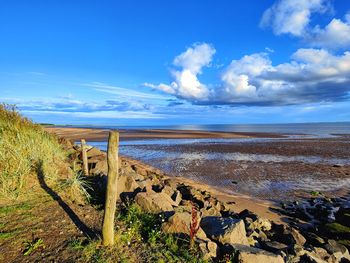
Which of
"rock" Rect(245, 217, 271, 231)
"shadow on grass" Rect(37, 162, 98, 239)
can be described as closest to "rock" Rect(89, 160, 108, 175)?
"shadow on grass" Rect(37, 162, 98, 239)

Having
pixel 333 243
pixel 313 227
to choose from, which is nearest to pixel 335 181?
pixel 313 227

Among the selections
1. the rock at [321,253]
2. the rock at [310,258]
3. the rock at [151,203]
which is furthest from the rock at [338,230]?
the rock at [151,203]

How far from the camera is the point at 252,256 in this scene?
721 cm

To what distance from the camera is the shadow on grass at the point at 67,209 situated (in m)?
8.00

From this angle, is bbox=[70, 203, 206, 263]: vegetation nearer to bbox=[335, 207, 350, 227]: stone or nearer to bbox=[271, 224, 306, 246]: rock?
bbox=[271, 224, 306, 246]: rock

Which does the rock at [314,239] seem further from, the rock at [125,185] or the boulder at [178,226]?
the rock at [125,185]

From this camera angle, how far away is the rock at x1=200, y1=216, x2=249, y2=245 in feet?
26.8

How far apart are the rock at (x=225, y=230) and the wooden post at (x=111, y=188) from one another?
2.82m

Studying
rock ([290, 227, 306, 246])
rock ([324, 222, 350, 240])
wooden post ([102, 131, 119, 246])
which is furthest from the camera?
rock ([324, 222, 350, 240])

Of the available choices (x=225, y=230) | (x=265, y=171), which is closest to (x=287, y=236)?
(x=225, y=230)

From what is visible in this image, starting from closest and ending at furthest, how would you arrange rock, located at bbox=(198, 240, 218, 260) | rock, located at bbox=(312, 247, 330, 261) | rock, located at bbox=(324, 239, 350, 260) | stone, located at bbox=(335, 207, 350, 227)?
rock, located at bbox=(198, 240, 218, 260), rock, located at bbox=(312, 247, 330, 261), rock, located at bbox=(324, 239, 350, 260), stone, located at bbox=(335, 207, 350, 227)

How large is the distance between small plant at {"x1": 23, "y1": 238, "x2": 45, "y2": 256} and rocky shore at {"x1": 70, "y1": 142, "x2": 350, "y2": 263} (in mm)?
3035

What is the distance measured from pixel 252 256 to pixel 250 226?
12.6 ft

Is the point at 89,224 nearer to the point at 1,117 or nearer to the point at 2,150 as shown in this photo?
the point at 2,150
